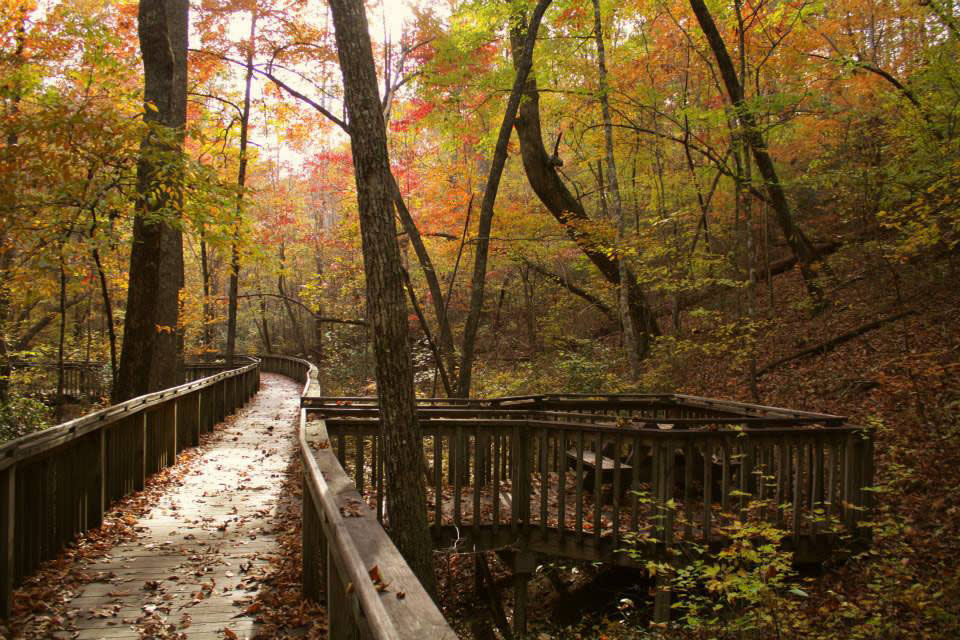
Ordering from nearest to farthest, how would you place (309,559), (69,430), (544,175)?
(309,559) → (69,430) → (544,175)

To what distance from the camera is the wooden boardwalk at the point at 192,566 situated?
3.91 m

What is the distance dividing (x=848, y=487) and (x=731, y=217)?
13.3 meters

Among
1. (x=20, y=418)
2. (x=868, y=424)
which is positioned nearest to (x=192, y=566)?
(x=868, y=424)

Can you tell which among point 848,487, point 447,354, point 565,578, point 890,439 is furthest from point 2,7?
point 890,439

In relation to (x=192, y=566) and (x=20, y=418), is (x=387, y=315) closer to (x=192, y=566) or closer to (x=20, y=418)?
(x=192, y=566)

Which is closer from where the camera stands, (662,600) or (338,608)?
(338,608)

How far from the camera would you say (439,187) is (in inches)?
755

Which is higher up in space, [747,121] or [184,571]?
[747,121]

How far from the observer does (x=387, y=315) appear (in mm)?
4336

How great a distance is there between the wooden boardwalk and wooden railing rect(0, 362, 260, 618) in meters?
0.41

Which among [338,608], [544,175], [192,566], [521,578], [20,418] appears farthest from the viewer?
[544,175]

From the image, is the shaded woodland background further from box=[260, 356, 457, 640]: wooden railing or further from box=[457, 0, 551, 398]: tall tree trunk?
box=[260, 356, 457, 640]: wooden railing

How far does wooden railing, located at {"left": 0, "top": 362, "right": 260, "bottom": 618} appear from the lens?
4066 mm

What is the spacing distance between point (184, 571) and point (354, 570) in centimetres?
350
